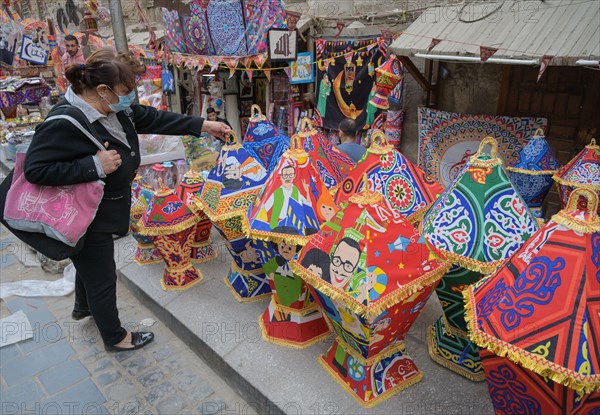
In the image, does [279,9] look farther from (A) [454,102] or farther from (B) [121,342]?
(B) [121,342]

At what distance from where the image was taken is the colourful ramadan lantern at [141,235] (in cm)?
334

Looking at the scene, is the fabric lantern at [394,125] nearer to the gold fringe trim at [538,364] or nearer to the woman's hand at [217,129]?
the woman's hand at [217,129]

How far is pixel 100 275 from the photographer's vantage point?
7.59ft

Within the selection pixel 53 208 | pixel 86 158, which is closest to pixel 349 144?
pixel 86 158

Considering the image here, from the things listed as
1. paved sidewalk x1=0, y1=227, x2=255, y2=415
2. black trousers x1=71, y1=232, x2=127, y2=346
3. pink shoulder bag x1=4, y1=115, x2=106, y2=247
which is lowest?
paved sidewalk x1=0, y1=227, x2=255, y2=415

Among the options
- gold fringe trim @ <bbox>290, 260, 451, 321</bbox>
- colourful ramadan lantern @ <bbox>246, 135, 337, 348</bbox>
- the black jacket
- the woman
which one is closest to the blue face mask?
the woman

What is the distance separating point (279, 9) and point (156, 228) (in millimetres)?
3535

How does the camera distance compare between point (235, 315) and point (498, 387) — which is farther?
point (235, 315)

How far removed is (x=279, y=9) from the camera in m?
5.16

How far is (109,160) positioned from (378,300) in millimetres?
1395

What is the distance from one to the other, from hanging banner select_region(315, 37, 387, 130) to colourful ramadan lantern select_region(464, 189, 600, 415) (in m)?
4.03

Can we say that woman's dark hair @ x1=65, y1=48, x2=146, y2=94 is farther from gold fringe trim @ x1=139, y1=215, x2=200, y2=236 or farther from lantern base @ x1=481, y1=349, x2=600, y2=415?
lantern base @ x1=481, y1=349, x2=600, y2=415

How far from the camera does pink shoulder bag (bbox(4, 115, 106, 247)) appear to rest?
1958 millimetres

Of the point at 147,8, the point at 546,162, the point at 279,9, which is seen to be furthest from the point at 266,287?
the point at 147,8
